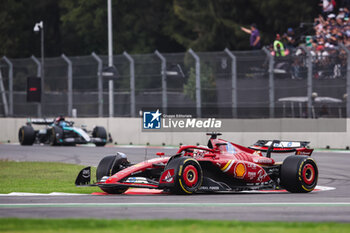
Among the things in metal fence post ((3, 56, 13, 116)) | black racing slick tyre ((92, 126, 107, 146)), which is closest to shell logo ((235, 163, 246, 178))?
black racing slick tyre ((92, 126, 107, 146))

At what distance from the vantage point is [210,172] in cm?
1405

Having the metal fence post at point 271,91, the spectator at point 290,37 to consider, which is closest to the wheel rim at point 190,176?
the metal fence post at point 271,91

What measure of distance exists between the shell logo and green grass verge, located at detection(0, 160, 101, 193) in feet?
8.43

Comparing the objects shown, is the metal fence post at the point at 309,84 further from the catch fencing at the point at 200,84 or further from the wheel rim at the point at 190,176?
the wheel rim at the point at 190,176

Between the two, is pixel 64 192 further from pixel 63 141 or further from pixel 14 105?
pixel 14 105

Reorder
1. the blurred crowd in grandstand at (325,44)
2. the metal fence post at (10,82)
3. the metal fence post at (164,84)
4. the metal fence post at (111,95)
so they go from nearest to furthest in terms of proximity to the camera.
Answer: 1. the blurred crowd in grandstand at (325,44)
2. the metal fence post at (164,84)
3. the metal fence post at (111,95)
4. the metal fence post at (10,82)

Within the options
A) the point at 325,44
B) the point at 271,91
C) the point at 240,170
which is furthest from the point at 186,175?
the point at 325,44

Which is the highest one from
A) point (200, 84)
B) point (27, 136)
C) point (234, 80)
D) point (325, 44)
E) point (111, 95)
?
point (325, 44)

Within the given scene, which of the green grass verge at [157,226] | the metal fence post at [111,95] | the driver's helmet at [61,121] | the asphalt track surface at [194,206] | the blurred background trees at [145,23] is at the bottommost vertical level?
the asphalt track surface at [194,206]

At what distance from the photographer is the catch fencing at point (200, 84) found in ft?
90.2

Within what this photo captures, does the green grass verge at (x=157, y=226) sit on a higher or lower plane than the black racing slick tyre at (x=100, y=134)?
lower

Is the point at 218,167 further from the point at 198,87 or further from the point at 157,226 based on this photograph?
the point at 198,87

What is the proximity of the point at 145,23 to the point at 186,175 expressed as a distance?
5476 cm

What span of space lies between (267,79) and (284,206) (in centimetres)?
1760
